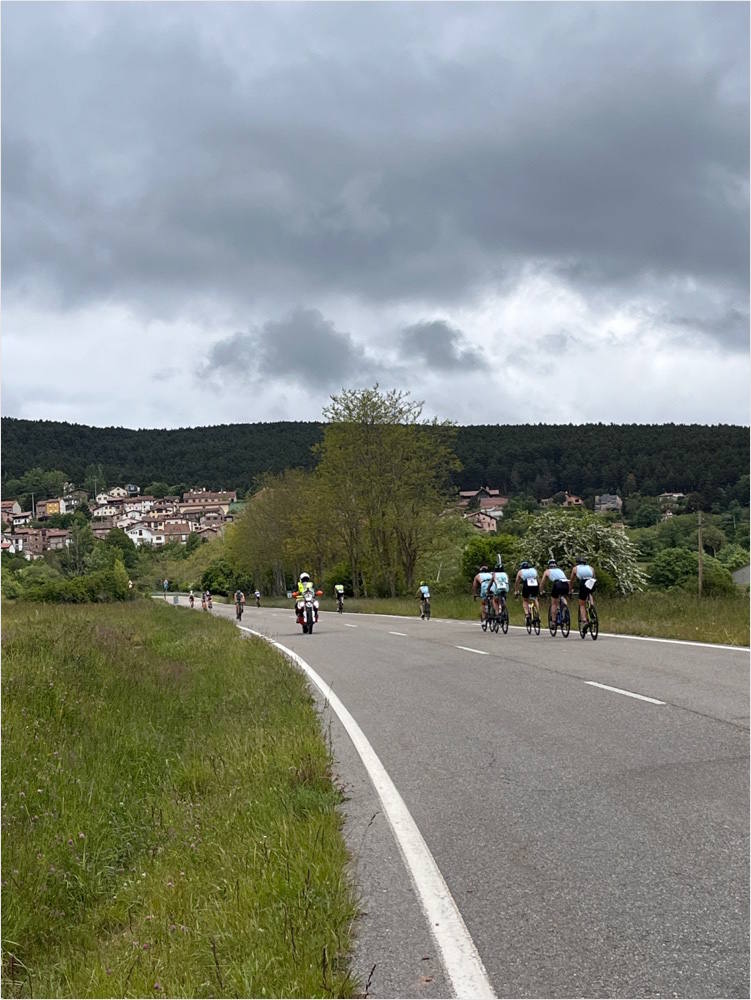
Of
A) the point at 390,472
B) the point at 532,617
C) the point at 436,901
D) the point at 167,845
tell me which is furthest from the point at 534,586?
the point at 390,472

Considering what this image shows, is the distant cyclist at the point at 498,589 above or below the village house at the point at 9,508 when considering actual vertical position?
below

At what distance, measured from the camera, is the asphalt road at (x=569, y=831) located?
425 centimetres

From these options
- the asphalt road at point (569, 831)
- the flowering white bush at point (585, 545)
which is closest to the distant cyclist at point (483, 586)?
the asphalt road at point (569, 831)

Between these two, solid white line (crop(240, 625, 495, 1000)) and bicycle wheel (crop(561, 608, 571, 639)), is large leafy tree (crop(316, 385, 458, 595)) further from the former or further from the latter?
solid white line (crop(240, 625, 495, 1000))

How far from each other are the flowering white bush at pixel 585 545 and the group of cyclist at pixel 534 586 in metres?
14.5

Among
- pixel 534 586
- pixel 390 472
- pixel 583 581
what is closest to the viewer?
pixel 583 581

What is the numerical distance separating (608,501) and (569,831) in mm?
98325

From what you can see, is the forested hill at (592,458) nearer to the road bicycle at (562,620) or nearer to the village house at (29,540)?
the village house at (29,540)

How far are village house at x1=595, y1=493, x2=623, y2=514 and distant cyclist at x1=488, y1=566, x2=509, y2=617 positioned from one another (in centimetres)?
6765

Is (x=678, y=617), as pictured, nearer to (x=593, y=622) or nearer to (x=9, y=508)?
(x=593, y=622)

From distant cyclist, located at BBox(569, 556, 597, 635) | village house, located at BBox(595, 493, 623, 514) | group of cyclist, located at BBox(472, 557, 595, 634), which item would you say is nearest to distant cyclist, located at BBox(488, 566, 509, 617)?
group of cyclist, located at BBox(472, 557, 595, 634)

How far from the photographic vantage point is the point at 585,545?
4216cm

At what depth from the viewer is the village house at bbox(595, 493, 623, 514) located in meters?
94.2

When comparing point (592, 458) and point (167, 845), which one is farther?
point (592, 458)
